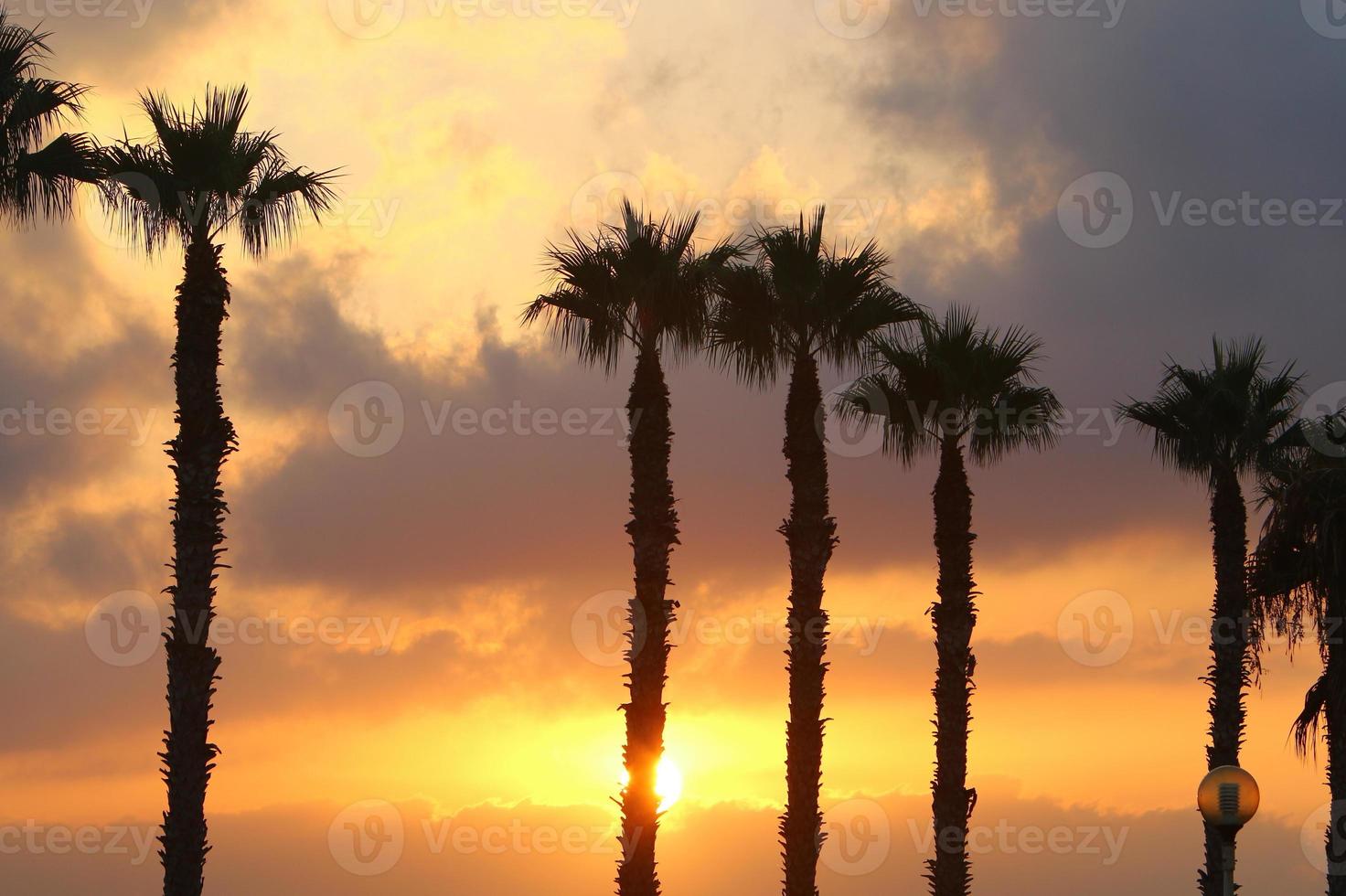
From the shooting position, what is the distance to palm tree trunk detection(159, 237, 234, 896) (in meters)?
25.2

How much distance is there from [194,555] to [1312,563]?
70.2ft

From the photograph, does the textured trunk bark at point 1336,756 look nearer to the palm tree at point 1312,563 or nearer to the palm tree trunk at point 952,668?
the palm tree at point 1312,563

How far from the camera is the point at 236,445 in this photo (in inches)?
1059

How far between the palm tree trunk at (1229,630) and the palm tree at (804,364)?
13765mm

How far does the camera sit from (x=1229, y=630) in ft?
143

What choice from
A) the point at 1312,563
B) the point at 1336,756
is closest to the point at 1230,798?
the point at 1312,563

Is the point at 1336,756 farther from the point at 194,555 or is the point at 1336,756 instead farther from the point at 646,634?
the point at 194,555

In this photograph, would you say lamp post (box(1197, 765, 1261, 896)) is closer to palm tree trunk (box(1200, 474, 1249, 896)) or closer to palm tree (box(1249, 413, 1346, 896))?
palm tree (box(1249, 413, 1346, 896))

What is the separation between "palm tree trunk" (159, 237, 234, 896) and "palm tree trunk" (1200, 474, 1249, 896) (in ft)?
95.4

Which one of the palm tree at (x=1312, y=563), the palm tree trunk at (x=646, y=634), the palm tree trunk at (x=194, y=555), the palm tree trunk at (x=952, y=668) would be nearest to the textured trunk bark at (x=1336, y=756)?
the palm tree at (x=1312, y=563)

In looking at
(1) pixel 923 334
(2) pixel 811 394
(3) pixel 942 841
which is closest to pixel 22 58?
(2) pixel 811 394

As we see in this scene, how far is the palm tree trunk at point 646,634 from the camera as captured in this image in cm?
2991

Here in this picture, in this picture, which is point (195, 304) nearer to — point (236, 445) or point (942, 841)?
point (236, 445)

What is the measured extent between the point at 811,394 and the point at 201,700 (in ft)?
48.2
